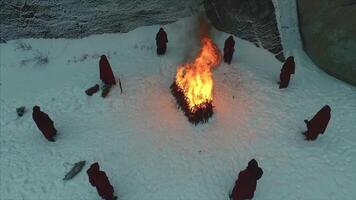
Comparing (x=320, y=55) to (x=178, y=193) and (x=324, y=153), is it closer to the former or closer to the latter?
(x=324, y=153)

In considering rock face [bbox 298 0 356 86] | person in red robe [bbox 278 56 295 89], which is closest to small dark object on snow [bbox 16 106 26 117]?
person in red robe [bbox 278 56 295 89]

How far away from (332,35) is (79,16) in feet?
29.8

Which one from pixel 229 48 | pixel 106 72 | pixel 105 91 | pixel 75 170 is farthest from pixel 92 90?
pixel 229 48

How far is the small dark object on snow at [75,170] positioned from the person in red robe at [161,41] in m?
5.01

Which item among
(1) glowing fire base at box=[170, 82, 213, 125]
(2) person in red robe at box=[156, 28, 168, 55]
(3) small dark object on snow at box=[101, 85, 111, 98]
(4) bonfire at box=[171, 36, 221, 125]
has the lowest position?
(1) glowing fire base at box=[170, 82, 213, 125]

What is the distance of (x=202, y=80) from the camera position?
49.5 feet

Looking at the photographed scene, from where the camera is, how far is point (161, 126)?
14.7 metres

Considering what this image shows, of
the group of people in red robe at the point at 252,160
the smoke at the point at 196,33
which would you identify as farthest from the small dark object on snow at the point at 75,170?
the smoke at the point at 196,33

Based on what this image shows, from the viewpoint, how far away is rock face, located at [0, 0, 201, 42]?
56.3ft

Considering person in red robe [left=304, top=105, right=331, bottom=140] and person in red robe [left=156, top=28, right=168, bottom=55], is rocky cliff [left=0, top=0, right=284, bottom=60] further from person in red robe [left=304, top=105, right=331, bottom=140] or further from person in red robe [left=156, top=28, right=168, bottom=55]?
person in red robe [left=304, top=105, right=331, bottom=140]

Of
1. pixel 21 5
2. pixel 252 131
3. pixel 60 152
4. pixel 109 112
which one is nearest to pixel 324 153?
pixel 252 131

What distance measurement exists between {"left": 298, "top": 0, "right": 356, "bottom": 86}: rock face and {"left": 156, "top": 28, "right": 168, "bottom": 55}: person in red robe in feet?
16.4

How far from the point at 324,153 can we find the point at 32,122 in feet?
30.1

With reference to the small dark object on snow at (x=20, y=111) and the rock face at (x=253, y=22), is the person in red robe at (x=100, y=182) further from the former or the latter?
the rock face at (x=253, y=22)
